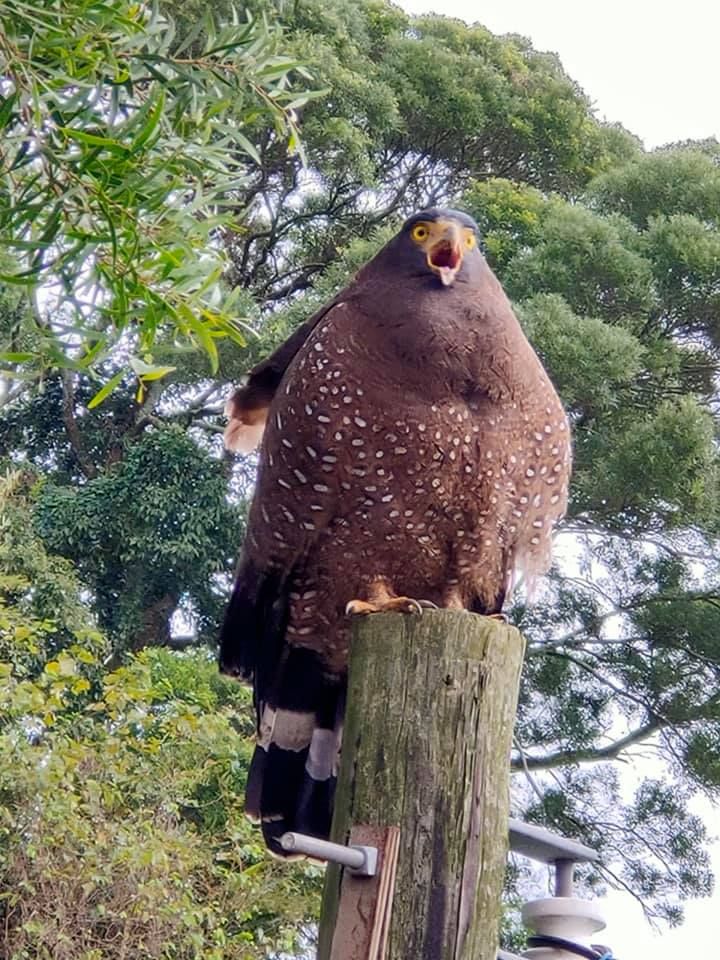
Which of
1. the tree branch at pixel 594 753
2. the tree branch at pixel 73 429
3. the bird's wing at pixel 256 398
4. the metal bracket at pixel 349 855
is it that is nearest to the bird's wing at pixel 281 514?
the bird's wing at pixel 256 398

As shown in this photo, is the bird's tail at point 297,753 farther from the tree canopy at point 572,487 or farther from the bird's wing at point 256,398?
the tree canopy at point 572,487

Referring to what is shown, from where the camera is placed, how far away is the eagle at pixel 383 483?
2.54 metres

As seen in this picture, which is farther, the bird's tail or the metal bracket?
the bird's tail

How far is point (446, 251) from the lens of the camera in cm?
273

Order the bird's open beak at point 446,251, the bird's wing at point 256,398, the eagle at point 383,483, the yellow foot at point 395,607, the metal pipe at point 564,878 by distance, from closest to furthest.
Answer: the yellow foot at point 395,607, the metal pipe at point 564,878, the eagle at point 383,483, the bird's open beak at point 446,251, the bird's wing at point 256,398

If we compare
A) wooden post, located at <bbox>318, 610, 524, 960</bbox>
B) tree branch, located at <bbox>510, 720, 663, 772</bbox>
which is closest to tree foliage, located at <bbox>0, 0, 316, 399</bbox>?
wooden post, located at <bbox>318, 610, 524, 960</bbox>

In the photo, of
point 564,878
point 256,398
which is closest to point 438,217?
point 256,398

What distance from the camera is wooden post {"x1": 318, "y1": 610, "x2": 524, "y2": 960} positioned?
1.59 meters

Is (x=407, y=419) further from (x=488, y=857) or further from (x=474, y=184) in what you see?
(x=474, y=184)

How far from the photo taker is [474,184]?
30.5 ft

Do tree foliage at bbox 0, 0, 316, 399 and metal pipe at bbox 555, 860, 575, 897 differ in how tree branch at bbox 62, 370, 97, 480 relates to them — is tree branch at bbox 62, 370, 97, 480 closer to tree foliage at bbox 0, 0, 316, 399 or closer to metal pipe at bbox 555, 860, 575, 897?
tree foliage at bbox 0, 0, 316, 399

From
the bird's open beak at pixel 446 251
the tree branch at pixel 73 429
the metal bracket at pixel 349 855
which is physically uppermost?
the tree branch at pixel 73 429

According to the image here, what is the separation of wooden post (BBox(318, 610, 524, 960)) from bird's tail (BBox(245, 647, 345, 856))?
0.55 metres

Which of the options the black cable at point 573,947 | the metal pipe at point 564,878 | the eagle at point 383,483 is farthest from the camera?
the eagle at point 383,483
